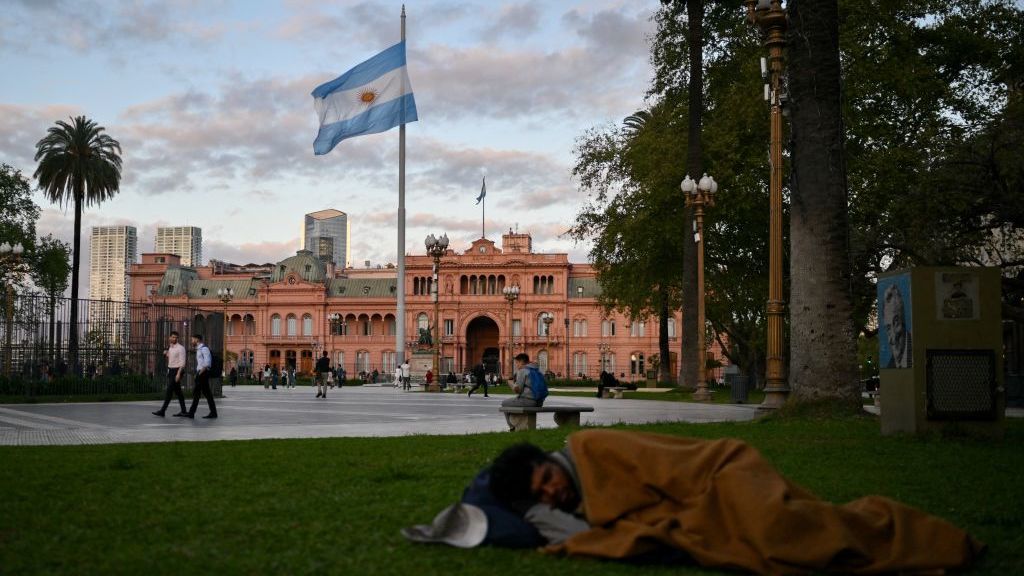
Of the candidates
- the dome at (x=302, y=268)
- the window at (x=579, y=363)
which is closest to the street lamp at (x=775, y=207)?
the window at (x=579, y=363)

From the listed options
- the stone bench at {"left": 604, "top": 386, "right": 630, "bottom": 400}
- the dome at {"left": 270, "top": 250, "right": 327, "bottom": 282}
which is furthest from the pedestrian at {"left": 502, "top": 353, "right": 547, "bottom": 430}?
the dome at {"left": 270, "top": 250, "right": 327, "bottom": 282}

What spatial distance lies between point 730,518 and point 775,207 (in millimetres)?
12718

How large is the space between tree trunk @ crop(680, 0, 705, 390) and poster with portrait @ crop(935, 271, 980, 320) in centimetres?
1667

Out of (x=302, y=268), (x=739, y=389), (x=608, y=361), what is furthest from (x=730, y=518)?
(x=302, y=268)

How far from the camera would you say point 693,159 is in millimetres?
27094

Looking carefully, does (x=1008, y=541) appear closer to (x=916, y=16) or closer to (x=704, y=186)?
(x=704, y=186)

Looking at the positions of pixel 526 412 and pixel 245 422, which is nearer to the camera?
pixel 526 412

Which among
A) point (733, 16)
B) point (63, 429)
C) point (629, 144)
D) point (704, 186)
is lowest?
point (63, 429)

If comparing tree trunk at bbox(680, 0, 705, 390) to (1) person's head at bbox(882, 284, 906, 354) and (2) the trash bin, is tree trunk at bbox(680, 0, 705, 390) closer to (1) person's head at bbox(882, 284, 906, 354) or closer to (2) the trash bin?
(2) the trash bin

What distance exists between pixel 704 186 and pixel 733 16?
29.1ft

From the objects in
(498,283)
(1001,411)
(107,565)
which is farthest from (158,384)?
(498,283)

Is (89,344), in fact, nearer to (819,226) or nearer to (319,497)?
(819,226)

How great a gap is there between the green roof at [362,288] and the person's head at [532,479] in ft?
281

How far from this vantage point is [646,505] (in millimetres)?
4531
